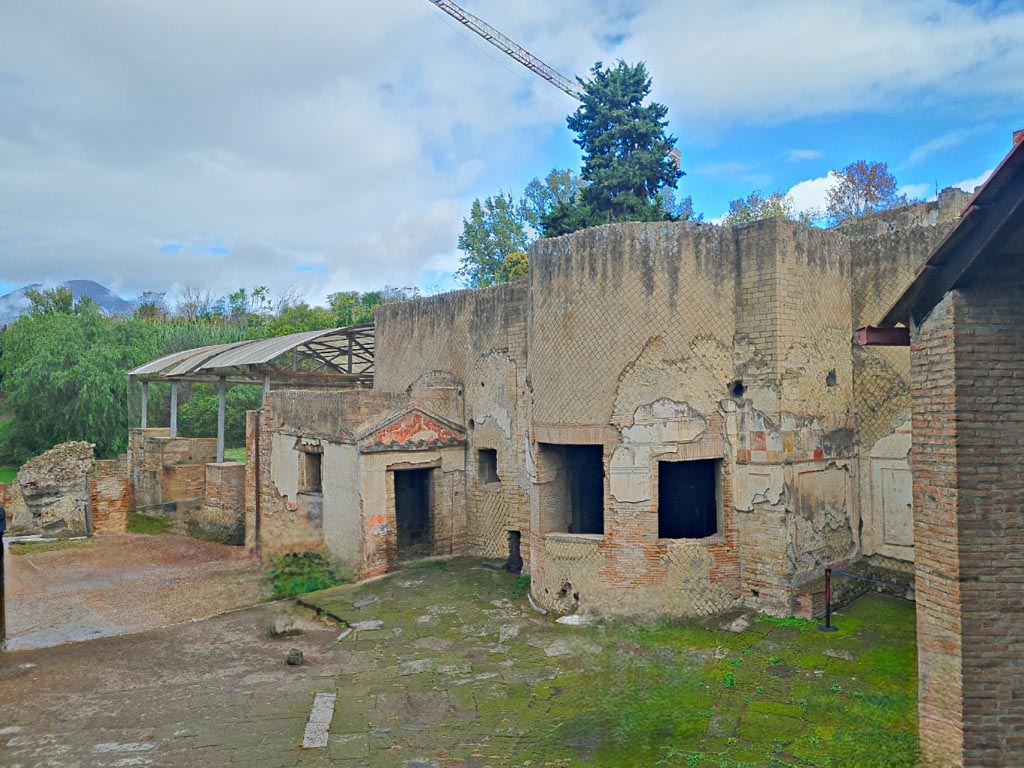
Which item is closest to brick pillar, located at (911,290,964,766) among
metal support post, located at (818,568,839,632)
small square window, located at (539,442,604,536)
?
metal support post, located at (818,568,839,632)

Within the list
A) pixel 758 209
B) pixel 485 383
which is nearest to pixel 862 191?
pixel 758 209

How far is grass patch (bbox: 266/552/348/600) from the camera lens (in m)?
11.5

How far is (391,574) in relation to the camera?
11.5 meters

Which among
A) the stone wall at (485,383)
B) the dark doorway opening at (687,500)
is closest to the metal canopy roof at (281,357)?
the stone wall at (485,383)

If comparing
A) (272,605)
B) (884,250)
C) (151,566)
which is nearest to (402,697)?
(272,605)

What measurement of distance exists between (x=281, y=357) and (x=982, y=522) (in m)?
17.2

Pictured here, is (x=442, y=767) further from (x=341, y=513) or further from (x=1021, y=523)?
(x=341, y=513)

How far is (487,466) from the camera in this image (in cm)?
1281

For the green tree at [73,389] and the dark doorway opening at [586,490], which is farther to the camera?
the green tree at [73,389]

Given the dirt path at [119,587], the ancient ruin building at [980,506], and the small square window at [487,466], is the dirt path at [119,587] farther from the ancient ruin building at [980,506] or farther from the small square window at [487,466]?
the ancient ruin building at [980,506]

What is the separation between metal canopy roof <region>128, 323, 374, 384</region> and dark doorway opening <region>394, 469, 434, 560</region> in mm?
4542

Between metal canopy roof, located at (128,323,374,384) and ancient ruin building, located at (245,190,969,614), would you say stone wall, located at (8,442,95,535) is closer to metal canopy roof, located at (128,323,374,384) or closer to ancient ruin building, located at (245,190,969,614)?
metal canopy roof, located at (128,323,374,384)

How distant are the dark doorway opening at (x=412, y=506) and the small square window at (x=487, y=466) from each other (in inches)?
37.5

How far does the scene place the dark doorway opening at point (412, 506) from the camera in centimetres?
1291
